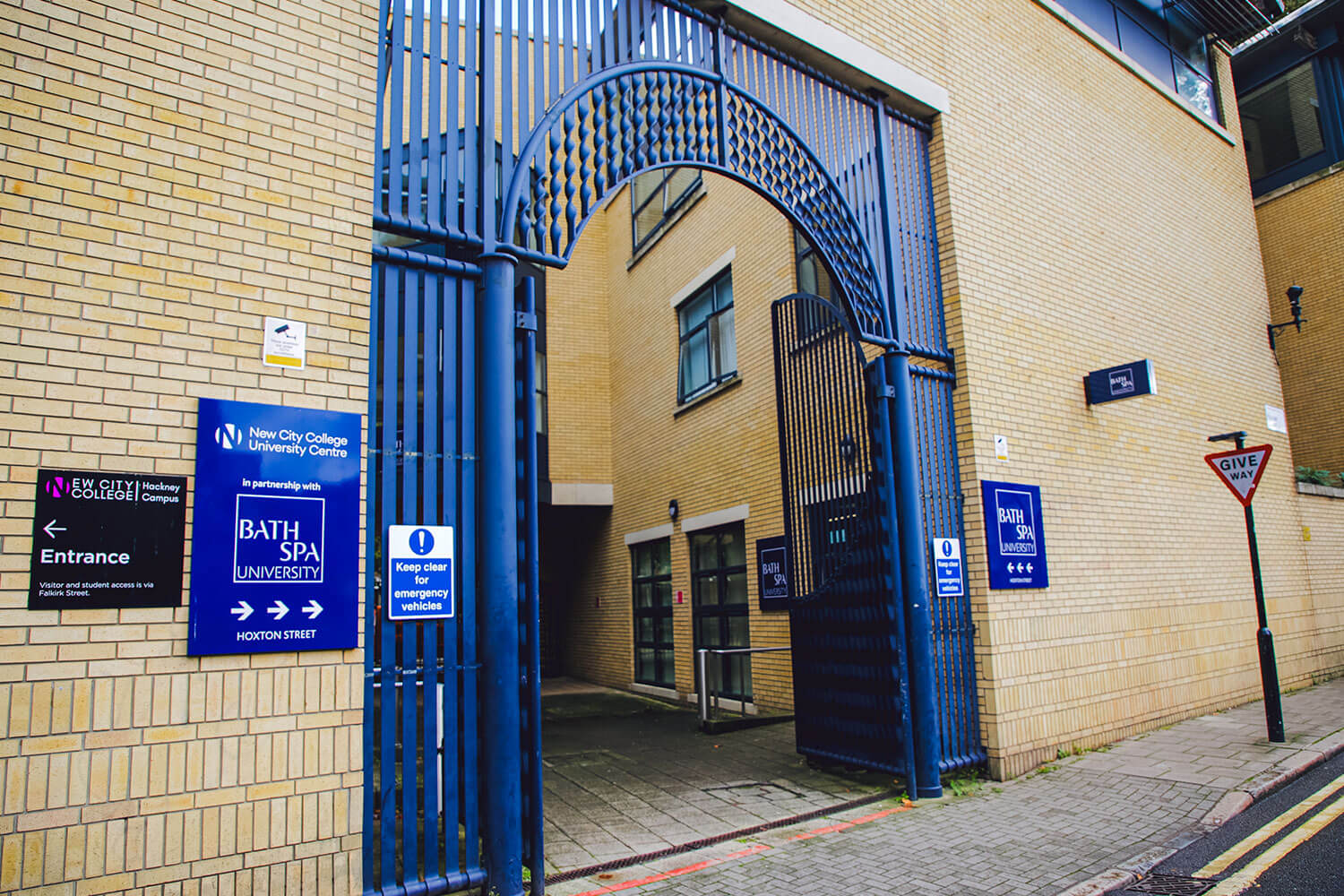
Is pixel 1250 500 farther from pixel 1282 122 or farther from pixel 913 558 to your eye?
pixel 1282 122

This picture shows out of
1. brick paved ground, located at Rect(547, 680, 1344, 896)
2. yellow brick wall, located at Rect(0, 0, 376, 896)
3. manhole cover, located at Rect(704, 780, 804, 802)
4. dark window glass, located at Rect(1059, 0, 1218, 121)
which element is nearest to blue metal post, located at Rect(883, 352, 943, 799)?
brick paved ground, located at Rect(547, 680, 1344, 896)

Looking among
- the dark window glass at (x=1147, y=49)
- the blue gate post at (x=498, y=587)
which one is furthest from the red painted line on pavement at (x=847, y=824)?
the dark window glass at (x=1147, y=49)

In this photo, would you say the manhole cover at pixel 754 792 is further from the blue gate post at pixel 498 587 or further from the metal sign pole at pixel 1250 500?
the metal sign pole at pixel 1250 500

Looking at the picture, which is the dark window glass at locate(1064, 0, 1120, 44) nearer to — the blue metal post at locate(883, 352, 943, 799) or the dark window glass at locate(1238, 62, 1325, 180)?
the blue metal post at locate(883, 352, 943, 799)

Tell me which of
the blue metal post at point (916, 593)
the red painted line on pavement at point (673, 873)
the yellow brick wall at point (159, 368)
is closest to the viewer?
the yellow brick wall at point (159, 368)

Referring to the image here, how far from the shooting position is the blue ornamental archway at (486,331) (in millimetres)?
4512

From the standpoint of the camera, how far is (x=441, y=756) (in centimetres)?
455

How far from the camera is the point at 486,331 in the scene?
501 cm

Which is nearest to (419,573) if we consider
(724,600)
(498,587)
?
(498,587)

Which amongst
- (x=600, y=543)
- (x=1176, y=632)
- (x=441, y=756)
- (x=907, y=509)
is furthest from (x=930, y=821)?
(x=600, y=543)

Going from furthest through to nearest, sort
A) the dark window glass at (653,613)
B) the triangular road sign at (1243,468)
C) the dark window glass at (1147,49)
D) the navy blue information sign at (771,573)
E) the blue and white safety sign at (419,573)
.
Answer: the dark window glass at (653,613), the dark window glass at (1147,49), the navy blue information sign at (771,573), the triangular road sign at (1243,468), the blue and white safety sign at (419,573)

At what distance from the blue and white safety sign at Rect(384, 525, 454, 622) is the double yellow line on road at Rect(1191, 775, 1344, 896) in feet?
14.6

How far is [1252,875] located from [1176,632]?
5.20 metres

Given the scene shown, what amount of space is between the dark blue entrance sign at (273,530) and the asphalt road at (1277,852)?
4.66 m
